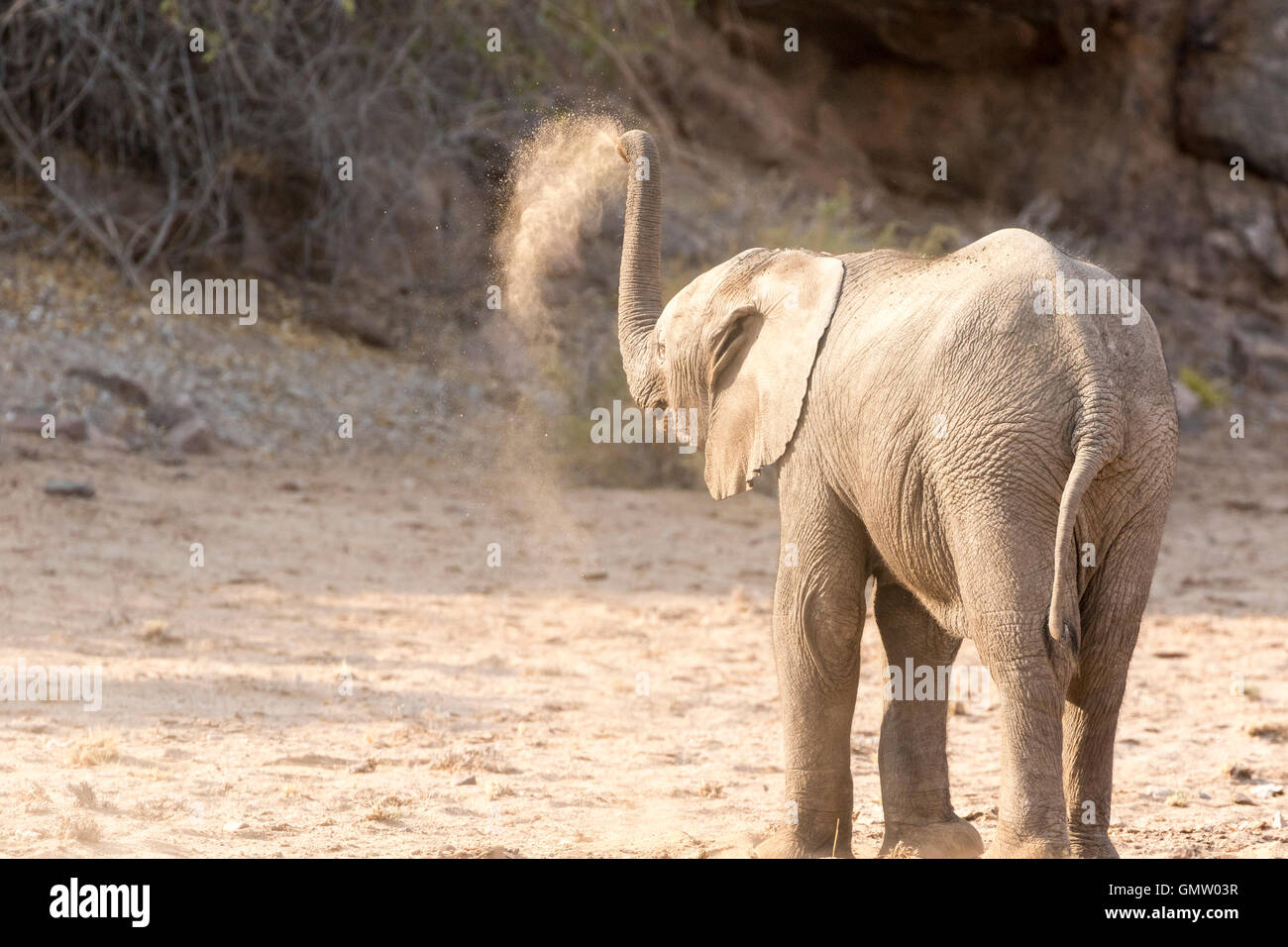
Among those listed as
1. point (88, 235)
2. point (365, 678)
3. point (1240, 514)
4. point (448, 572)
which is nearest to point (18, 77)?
point (88, 235)

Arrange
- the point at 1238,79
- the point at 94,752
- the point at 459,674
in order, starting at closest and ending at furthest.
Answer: the point at 94,752, the point at 459,674, the point at 1238,79

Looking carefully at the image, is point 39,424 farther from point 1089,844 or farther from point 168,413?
point 1089,844

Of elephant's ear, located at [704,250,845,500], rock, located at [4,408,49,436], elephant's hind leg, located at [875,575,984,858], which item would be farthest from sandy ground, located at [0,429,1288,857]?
elephant's ear, located at [704,250,845,500]

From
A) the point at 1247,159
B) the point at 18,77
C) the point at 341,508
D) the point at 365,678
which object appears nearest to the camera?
the point at 365,678

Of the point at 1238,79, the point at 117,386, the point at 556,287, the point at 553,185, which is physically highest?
the point at 1238,79

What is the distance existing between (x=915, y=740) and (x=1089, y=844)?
821mm

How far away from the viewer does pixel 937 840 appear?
219 inches

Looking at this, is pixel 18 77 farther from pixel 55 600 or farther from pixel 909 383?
pixel 909 383

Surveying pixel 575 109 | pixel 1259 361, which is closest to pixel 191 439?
pixel 575 109

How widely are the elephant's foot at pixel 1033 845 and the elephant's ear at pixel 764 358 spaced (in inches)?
58.5

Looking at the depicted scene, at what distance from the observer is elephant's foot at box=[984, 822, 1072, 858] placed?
4.56 meters

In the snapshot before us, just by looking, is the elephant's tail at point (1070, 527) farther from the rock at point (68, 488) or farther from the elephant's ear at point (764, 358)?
the rock at point (68, 488)

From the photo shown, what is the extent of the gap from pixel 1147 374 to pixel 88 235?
1383 cm
